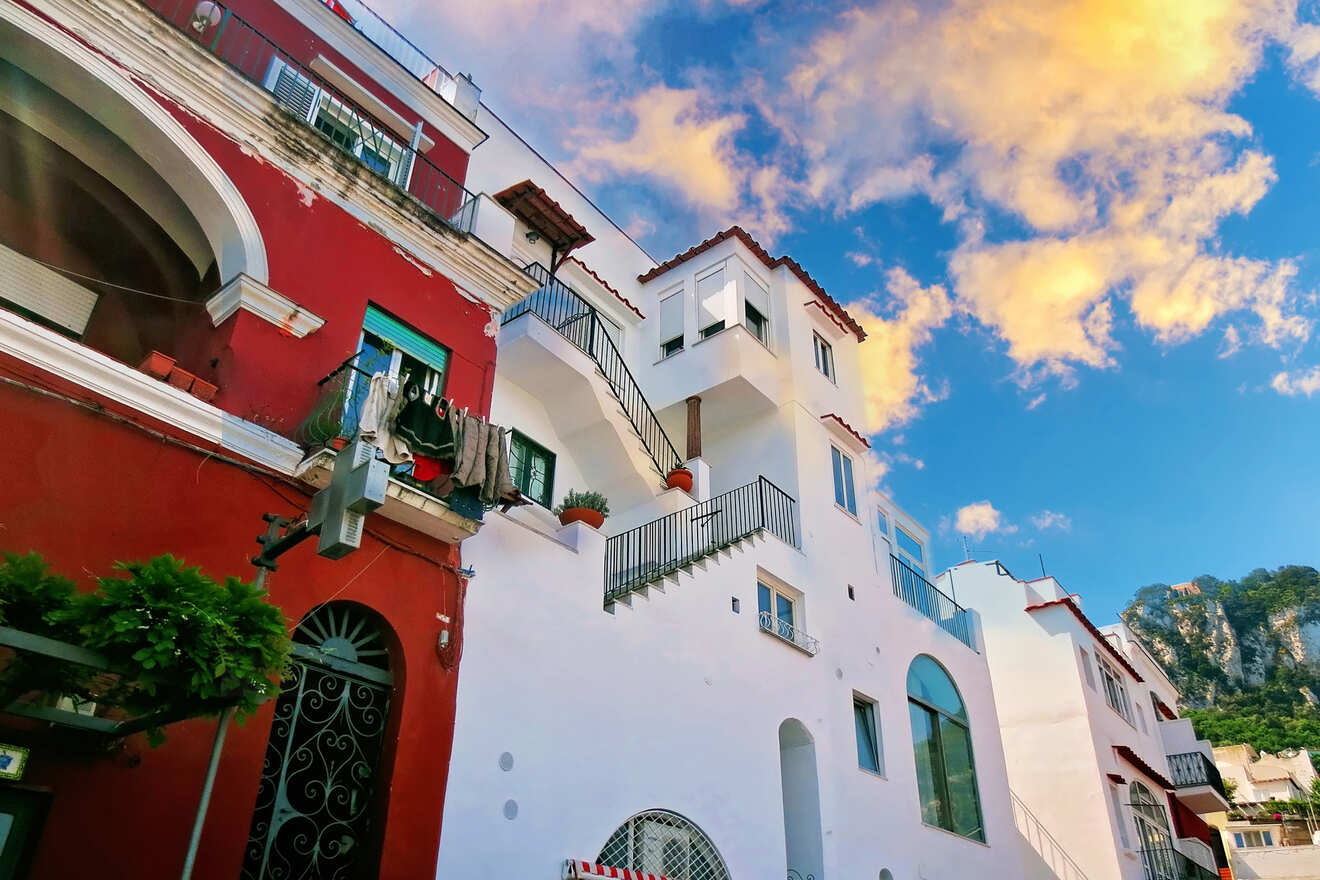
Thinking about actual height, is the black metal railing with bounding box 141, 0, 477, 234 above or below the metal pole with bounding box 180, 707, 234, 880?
above

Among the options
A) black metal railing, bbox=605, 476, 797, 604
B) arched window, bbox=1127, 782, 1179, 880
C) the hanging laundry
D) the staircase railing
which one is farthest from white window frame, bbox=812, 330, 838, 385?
arched window, bbox=1127, 782, 1179, 880

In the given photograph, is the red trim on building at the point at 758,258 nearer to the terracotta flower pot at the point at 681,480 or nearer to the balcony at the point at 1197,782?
the terracotta flower pot at the point at 681,480

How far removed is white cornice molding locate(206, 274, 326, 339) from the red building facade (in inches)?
0.9

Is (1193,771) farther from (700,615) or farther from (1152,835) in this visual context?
(700,615)

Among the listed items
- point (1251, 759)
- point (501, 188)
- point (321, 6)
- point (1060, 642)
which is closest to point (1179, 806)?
point (1060, 642)

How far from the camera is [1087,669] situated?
80.7 ft

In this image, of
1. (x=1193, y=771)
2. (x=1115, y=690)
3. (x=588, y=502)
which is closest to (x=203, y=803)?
(x=588, y=502)

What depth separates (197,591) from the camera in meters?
5.42

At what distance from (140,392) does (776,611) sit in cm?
1027

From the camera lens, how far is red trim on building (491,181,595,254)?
16.3 metres

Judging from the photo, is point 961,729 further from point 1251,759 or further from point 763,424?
point 1251,759

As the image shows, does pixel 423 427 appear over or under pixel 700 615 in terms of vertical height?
over

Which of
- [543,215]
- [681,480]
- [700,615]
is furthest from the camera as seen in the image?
[543,215]

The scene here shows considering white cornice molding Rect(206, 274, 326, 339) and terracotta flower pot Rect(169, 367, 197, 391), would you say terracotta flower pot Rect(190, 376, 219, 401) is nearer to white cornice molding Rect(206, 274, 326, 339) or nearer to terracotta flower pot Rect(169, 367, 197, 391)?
terracotta flower pot Rect(169, 367, 197, 391)
